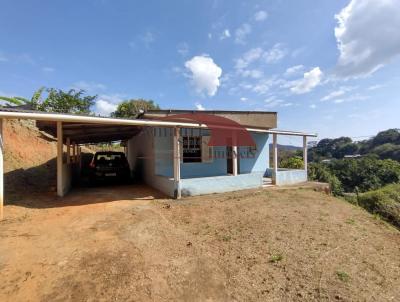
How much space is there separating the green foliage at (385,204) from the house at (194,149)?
3.56 metres

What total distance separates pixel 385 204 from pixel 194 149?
371 inches

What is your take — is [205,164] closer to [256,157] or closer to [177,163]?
[177,163]

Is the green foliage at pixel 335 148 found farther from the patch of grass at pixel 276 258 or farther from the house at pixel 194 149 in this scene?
the patch of grass at pixel 276 258

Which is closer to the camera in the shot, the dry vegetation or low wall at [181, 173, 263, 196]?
the dry vegetation

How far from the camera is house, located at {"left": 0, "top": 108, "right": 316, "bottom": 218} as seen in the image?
799 centimetres

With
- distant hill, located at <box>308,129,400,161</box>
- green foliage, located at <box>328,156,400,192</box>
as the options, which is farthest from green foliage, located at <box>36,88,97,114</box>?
distant hill, located at <box>308,129,400,161</box>

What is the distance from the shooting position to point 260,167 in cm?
1279

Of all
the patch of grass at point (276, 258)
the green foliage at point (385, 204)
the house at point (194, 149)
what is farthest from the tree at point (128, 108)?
the patch of grass at point (276, 258)

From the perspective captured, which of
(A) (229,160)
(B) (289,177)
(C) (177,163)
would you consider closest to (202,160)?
(A) (229,160)

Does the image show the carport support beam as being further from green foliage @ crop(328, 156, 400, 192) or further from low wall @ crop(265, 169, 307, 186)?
green foliage @ crop(328, 156, 400, 192)

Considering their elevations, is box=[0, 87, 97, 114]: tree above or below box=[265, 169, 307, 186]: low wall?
above

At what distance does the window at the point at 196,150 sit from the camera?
10388mm

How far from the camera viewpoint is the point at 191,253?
409 cm

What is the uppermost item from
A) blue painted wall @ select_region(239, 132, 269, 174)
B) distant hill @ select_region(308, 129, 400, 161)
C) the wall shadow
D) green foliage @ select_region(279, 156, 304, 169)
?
distant hill @ select_region(308, 129, 400, 161)
